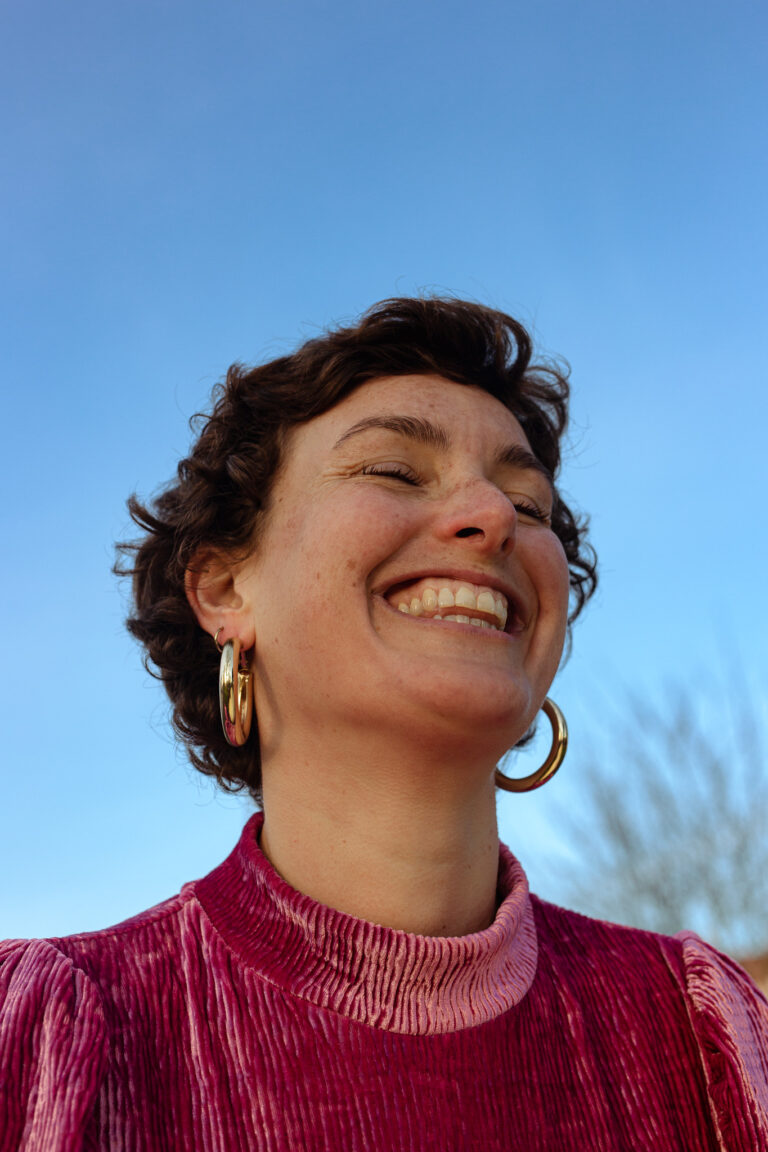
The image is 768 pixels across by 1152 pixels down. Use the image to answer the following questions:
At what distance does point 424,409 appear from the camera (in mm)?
2146

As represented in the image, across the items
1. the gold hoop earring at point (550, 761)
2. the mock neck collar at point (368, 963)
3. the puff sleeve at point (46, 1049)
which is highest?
the gold hoop earring at point (550, 761)

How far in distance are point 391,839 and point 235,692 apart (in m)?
0.45

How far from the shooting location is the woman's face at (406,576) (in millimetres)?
1816

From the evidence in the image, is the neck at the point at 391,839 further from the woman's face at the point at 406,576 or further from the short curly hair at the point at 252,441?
the short curly hair at the point at 252,441

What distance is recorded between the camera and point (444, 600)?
1.91m

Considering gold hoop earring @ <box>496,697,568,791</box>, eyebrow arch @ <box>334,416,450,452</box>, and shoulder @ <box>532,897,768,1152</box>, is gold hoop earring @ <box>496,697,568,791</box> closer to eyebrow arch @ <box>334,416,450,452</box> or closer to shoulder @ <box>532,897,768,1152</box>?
shoulder @ <box>532,897,768,1152</box>

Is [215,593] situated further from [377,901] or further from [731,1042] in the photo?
[731,1042]

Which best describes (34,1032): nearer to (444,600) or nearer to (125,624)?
(444,600)

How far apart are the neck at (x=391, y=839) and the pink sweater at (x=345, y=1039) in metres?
0.08

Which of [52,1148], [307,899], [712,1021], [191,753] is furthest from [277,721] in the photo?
[712,1021]

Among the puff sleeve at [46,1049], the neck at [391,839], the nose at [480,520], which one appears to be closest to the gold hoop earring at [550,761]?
the neck at [391,839]

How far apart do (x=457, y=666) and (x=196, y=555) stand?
772mm

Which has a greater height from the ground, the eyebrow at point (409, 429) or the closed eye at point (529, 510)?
the eyebrow at point (409, 429)

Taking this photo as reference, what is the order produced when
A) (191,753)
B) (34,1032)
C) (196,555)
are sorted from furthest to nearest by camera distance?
(191,753)
(196,555)
(34,1032)
